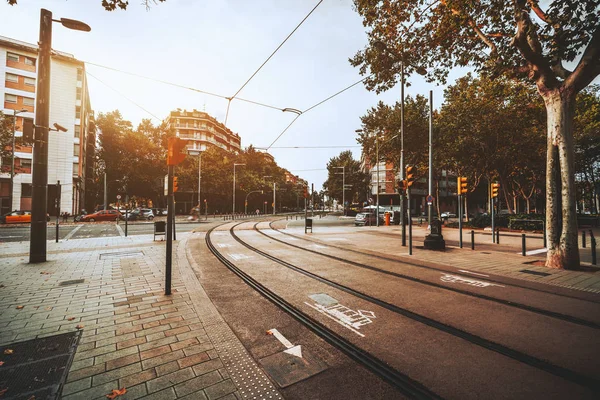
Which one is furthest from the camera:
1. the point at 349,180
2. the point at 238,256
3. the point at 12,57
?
the point at 349,180

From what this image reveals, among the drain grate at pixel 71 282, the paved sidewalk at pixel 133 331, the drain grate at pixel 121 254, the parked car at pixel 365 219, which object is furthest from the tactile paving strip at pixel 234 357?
the parked car at pixel 365 219

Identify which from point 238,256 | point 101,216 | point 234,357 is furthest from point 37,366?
point 101,216

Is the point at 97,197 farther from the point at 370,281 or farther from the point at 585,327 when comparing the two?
the point at 585,327

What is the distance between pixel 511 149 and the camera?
20.8 meters

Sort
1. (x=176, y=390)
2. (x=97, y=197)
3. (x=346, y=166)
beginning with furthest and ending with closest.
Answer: (x=346, y=166) → (x=97, y=197) → (x=176, y=390)

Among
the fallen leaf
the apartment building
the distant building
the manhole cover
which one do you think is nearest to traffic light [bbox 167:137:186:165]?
the fallen leaf

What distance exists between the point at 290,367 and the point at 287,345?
50 centimetres

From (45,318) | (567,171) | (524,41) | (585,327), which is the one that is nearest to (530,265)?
(567,171)

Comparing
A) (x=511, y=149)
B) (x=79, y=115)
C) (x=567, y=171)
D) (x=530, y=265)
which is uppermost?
(x=79, y=115)

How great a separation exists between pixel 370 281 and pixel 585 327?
11.7 ft

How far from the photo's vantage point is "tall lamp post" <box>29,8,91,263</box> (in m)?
7.76

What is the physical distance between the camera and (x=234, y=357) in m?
3.06

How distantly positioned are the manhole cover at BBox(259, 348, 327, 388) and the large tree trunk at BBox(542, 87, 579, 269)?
358 inches

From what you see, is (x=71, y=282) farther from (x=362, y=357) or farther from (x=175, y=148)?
(x=362, y=357)
